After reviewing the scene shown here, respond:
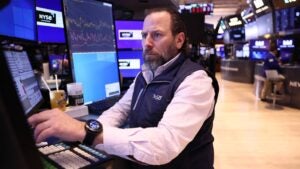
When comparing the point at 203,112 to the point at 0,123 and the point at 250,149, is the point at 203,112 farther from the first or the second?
the point at 250,149

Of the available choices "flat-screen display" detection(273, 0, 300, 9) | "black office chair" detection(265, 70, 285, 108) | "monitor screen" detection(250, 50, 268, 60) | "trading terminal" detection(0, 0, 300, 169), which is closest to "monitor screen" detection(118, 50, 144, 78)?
"trading terminal" detection(0, 0, 300, 169)

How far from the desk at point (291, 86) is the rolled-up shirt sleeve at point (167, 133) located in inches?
267

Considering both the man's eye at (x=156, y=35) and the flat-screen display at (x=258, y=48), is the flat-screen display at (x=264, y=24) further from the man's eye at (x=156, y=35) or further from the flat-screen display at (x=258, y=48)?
the man's eye at (x=156, y=35)

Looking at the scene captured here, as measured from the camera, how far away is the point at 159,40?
59.5 inches

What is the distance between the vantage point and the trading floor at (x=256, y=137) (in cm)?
389

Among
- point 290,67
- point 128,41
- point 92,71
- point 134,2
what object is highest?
point 134,2

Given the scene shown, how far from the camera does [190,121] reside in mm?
1131

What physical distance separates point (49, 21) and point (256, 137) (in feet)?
12.4

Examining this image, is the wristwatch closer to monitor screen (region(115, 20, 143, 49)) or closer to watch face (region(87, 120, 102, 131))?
watch face (region(87, 120, 102, 131))

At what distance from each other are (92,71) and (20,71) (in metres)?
0.73

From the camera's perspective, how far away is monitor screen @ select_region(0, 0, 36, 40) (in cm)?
126

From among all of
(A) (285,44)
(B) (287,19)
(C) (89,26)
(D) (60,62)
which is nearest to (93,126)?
(C) (89,26)

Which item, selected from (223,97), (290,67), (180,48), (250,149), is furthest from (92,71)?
(223,97)

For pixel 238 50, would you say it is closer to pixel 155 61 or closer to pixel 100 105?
pixel 100 105
